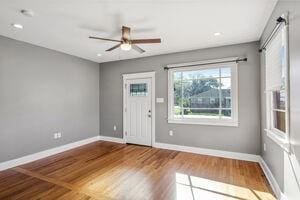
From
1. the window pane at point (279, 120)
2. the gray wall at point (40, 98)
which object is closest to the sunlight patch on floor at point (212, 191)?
the window pane at point (279, 120)

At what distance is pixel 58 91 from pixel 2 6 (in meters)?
2.31

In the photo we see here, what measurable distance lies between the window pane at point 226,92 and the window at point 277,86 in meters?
0.97

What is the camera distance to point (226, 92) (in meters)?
3.88

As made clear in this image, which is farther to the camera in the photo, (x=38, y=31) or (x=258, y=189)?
(x=38, y=31)

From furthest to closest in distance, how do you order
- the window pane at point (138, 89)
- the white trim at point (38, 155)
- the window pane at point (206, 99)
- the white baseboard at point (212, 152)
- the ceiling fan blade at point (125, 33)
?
the window pane at point (138, 89) → the window pane at point (206, 99) → the white baseboard at point (212, 152) → the white trim at point (38, 155) → the ceiling fan blade at point (125, 33)

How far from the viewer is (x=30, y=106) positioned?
3.68 m

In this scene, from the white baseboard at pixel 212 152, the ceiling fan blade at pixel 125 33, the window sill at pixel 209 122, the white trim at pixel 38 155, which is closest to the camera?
the ceiling fan blade at pixel 125 33

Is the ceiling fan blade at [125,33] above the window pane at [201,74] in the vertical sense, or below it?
above

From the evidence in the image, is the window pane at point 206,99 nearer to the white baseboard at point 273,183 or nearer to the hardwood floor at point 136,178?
the hardwood floor at point 136,178

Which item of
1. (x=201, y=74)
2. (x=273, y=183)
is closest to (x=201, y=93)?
(x=201, y=74)

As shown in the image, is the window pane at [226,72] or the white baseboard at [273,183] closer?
the white baseboard at [273,183]

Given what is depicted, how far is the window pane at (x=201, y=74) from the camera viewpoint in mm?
3990

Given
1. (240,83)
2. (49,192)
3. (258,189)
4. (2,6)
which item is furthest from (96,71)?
(258,189)

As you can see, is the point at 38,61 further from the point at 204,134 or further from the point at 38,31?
the point at 204,134
